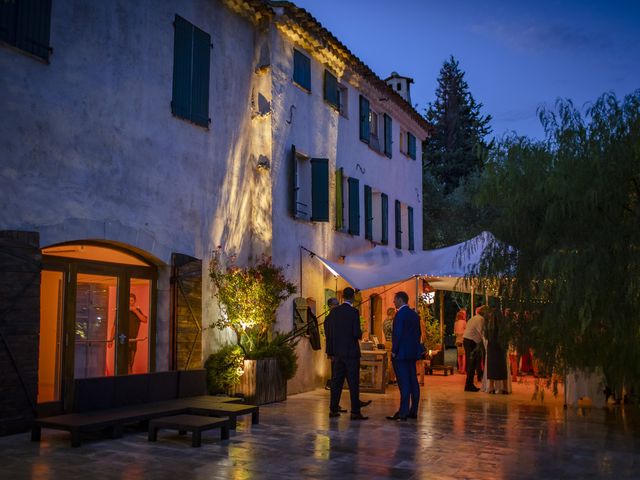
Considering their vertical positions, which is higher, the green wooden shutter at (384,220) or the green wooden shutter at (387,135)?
the green wooden shutter at (387,135)

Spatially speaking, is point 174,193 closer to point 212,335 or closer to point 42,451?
point 212,335

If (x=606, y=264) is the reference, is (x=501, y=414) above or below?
below

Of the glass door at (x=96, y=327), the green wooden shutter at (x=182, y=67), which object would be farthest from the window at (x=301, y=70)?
the glass door at (x=96, y=327)

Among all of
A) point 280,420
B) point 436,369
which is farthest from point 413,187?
point 280,420

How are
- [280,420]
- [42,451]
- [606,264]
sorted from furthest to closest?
[280,420]
[606,264]
[42,451]

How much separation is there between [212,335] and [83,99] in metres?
4.10

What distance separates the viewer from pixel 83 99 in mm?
8812

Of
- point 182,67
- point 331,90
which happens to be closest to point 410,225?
point 331,90

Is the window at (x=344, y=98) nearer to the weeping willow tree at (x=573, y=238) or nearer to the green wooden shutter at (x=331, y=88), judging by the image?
the green wooden shutter at (x=331, y=88)

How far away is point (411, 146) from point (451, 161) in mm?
13593

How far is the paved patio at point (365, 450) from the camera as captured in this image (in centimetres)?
618

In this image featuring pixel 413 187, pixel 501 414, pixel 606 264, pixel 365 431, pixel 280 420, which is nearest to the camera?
pixel 606 264

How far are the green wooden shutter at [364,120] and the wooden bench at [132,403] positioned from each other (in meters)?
9.17

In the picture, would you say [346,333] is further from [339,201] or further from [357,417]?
[339,201]
